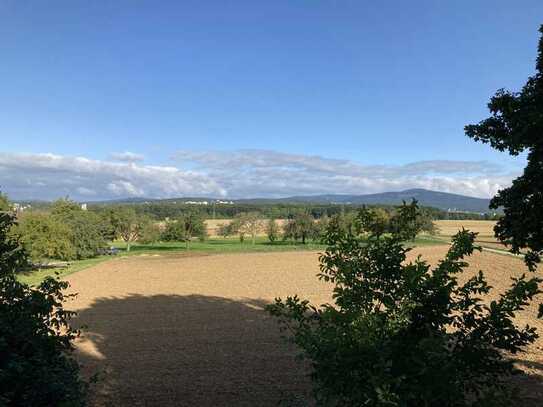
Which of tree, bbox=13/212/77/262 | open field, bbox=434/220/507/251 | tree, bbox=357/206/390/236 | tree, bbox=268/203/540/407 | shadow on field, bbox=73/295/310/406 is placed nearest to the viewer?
tree, bbox=268/203/540/407

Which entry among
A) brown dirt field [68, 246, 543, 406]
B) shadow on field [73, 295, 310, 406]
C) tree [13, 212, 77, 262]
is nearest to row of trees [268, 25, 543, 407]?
shadow on field [73, 295, 310, 406]

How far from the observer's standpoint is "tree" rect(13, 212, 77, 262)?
42062 millimetres

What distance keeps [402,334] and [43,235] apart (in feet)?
148

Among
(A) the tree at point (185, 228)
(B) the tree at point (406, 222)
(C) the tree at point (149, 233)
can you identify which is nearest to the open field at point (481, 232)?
(A) the tree at point (185, 228)

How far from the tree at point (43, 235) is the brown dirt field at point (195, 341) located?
768 cm

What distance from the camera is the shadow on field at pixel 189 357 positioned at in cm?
1175

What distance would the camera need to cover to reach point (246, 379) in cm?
1284

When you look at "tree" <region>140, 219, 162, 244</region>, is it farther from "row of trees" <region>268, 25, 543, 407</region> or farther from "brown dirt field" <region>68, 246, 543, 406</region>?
"row of trees" <region>268, 25, 543, 407</region>

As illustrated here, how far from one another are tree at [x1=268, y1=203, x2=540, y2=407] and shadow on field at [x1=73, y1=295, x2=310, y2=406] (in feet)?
8.11

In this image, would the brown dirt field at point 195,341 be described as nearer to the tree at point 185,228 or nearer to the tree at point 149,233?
the tree at point 149,233

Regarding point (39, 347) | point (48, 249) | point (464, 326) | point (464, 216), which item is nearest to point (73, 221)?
point (48, 249)

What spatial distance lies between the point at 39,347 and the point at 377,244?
16.0 feet

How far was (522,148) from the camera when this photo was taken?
25.8ft

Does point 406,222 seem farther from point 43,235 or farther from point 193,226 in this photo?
point 193,226
